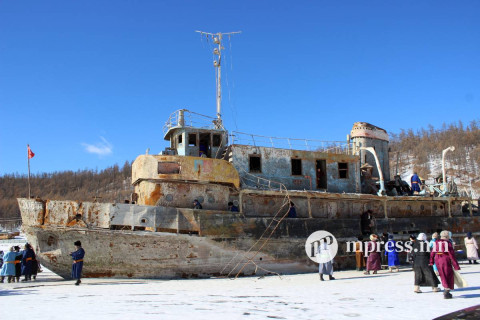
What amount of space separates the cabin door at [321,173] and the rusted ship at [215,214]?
5 centimetres

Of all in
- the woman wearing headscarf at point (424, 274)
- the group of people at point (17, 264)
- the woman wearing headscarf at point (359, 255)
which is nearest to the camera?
the woman wearing headscarf at point (424, 274)

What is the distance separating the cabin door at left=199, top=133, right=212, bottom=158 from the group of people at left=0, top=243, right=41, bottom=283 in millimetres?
6938

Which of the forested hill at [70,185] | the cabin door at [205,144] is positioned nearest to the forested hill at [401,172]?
the forested hill at [70,185]

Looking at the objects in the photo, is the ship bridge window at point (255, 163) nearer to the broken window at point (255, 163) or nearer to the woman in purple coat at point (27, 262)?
the broken window at point (255, 163)

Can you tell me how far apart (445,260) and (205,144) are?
10.4 metres

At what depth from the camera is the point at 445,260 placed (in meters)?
7.59

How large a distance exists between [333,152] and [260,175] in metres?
4.83

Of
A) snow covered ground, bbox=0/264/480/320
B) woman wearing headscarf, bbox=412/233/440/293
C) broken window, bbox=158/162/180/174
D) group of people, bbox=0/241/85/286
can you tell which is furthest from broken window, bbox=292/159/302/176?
group of people, bbox=0/241/85/286

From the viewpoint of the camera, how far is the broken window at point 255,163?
15.6 metres

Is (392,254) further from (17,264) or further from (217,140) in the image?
(17,264)

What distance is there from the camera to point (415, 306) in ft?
21.5

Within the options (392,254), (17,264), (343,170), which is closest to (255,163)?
(343,170)

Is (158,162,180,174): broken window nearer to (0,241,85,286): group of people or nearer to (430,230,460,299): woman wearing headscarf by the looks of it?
(0,241,85,286): group of people

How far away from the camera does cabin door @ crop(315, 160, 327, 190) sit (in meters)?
16.8
